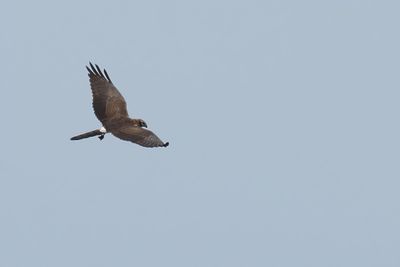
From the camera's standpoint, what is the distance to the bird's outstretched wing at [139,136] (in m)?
28.6

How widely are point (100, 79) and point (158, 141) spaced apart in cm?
409

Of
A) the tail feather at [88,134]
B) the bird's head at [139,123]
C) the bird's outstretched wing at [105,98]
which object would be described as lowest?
the tail feather at [88,134]

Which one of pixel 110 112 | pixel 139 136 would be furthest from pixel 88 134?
pixel 139 136

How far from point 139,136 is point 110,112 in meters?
2.30

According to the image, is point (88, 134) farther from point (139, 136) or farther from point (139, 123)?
point (139, 136)

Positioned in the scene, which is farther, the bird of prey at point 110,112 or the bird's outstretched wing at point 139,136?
the bird of prey at point 110,112

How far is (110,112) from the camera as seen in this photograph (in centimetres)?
3106

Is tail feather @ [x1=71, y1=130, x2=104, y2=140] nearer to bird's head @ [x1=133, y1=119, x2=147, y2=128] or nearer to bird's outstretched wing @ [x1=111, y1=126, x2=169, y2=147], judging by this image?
bird's outstretched wing @ [x1=111, y1=126, x2=169, y2=147]

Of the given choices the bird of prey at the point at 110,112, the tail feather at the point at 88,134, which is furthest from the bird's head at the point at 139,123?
the tail feather at the point at 88,134

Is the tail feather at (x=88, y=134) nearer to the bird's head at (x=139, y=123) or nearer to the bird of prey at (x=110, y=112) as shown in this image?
the bird of prey at (x=110, y=112)

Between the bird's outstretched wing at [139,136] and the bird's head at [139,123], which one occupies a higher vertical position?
the bird's head at [139,123]

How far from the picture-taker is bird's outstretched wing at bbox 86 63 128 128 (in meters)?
31.0

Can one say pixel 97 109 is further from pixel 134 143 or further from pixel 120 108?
pixel 134 143

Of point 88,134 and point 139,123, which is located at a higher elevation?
point 139,123
